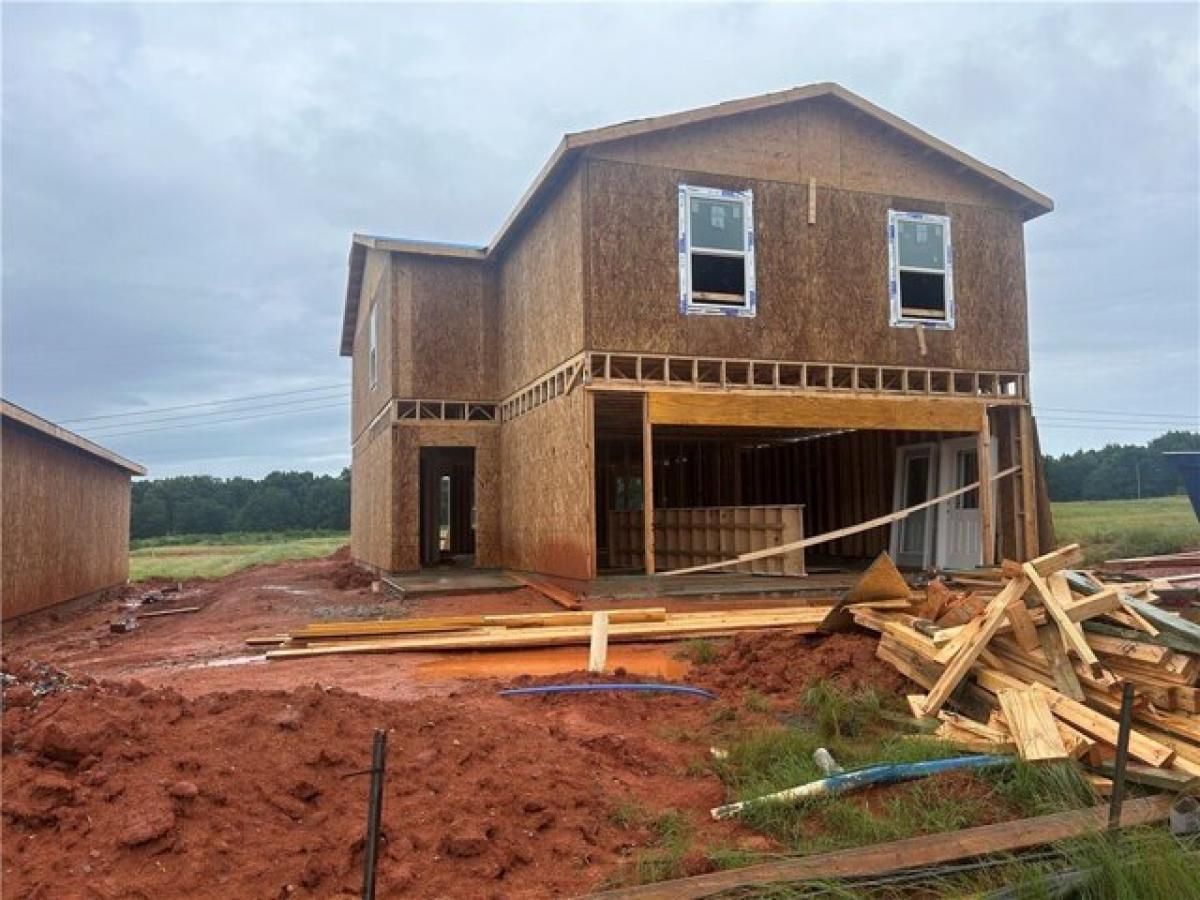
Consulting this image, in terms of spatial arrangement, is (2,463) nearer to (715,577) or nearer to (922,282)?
(715,577)

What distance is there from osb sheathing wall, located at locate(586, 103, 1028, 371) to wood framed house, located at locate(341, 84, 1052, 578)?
0.12 feet

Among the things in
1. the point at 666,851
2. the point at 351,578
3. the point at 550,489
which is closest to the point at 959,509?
the point at 550,489

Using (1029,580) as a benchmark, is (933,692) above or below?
below

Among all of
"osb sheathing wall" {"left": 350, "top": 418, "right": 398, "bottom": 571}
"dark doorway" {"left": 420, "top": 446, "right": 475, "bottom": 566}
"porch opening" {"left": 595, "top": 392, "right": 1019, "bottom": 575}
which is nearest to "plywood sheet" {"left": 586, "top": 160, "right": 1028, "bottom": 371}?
"porch opening" {"left": 595, "top": 392, "right": 1019, "bottom": 575}

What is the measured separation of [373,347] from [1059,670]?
735 inches

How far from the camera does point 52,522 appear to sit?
16797 mm

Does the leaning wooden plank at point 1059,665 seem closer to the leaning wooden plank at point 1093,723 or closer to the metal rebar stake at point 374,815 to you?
the leaning wooden plank at point 1093,723

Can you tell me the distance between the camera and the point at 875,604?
846cm

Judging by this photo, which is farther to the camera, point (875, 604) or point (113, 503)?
point (113, 503)

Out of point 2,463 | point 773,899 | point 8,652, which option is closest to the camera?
point 773,899

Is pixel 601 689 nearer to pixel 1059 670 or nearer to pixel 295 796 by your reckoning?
pixel 295 796

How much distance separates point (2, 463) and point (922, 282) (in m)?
16.0

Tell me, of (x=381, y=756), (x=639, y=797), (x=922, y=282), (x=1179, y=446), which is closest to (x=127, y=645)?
(x=639, y=797)

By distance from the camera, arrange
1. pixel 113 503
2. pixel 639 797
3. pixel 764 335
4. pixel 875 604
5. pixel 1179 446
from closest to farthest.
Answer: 1. pixel 639 797
2. pixel 875 604
3. pixel 764 335
4. pixel 113 503
5. pixel 1179 446
